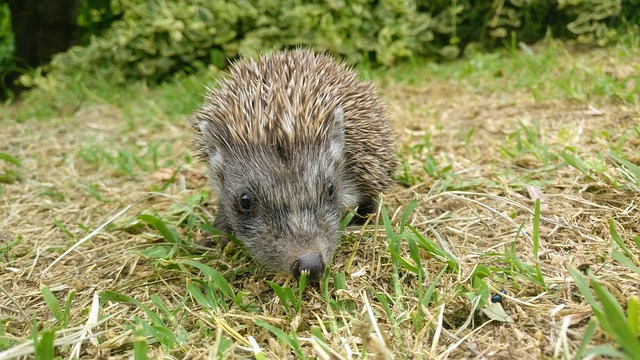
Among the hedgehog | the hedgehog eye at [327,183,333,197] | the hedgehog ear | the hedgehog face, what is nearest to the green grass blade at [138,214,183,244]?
the hedgehog

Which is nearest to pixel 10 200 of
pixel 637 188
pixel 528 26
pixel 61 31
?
pixel 637 188

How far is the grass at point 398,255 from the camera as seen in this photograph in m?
2.44

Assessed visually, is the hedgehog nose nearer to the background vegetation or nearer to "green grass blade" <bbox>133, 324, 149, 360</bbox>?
"green grass blade" <bbox>133, 324, 149, 360</bbox>

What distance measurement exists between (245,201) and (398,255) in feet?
3.31

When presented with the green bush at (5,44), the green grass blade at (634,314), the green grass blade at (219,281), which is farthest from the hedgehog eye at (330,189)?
the green bush at (5,44)

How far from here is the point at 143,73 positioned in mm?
9031

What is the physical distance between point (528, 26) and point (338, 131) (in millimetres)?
6755

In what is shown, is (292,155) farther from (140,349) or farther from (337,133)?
(140,349)

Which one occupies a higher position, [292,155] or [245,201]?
[292,155]

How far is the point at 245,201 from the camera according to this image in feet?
10.6

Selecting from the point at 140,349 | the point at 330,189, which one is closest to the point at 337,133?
the point at 330,189

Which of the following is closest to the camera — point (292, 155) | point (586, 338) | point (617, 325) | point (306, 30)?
point (617, 325)

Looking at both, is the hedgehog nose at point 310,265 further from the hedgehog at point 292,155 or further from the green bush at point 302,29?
the green bush at point 302,29

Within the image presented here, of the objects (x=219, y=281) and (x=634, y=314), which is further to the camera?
(x=219, y=281)
